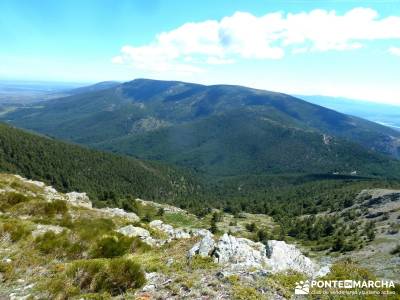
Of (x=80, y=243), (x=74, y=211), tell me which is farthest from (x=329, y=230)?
(x=80, y=243)

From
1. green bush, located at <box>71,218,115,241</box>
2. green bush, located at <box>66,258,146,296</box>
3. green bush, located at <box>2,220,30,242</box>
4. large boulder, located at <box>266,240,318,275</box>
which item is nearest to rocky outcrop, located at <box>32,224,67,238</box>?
green bush, located at <box>2,220,30,242</box>

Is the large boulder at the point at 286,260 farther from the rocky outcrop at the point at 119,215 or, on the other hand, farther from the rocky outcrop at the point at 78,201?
the rocky outcrop at the point at 78,201

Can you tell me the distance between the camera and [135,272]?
687 inches

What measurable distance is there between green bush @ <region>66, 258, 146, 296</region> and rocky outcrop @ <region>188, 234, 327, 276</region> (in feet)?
12.9

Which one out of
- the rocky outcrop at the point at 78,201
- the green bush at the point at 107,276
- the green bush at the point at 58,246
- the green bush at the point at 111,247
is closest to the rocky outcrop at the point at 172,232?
the green bush at the point at 111,247

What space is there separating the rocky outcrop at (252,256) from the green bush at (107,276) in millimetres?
3936

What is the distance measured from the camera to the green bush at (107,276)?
55.3 ft

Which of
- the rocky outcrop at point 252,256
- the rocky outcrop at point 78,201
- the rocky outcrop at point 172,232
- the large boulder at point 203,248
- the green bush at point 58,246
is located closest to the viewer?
the rocky outcrop at point 252,256

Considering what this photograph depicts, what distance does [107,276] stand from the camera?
56.6ft

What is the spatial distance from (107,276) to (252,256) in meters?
8.24

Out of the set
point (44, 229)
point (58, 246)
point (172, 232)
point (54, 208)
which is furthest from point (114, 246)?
point (172, 232)

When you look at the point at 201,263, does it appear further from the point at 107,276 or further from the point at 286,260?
the point at 286,260

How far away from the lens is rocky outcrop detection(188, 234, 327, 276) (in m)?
19.1

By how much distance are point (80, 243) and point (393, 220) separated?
109527 mm
